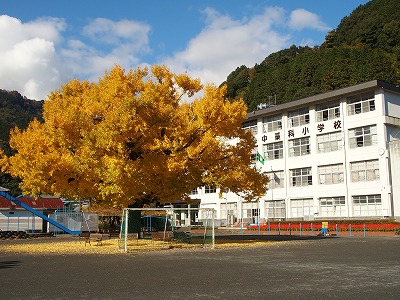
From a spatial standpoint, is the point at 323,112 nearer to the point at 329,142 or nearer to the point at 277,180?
the point at 329,142

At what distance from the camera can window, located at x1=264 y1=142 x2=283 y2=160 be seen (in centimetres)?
5681

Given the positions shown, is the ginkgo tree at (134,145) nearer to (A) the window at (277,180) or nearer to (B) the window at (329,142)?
(B) the window at (329,142)

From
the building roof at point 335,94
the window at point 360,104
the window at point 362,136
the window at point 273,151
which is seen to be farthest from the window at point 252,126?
the window at point 362,136

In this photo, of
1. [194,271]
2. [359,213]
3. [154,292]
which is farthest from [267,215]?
[154,292]

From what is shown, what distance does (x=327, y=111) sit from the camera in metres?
51.8

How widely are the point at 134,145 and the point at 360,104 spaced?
107 ft

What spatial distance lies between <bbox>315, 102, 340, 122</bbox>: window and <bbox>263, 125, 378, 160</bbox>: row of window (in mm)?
2043

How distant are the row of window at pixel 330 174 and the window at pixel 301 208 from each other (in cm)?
206

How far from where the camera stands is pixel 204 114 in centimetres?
2509

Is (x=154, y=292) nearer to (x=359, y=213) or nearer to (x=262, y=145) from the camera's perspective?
(x=359, y=213)

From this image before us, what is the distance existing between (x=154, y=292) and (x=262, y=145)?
5040cm

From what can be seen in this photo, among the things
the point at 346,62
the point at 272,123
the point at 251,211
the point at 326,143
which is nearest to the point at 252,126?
the point at 272,123

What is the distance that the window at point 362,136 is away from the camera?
1838 inches

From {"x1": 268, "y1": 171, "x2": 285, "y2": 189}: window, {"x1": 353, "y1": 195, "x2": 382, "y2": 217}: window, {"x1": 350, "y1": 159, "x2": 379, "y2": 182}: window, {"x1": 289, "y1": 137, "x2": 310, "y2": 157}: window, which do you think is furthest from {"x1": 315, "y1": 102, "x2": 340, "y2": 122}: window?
{"x1": 353, "y1": 195, "x2": 382, "y2": 217}: window
